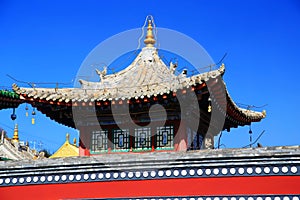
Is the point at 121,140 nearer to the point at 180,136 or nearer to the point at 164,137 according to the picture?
the point at 164,137

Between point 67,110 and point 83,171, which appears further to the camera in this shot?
point 67,110

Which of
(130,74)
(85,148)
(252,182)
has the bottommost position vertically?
(252,182)

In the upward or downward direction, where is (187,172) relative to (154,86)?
downward

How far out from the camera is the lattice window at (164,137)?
48.0 ft

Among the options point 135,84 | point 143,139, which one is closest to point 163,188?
point 143,139

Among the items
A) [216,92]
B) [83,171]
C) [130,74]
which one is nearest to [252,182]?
[216,92]

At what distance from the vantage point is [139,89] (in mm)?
14625

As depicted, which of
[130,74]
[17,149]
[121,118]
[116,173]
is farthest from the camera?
[17,149]

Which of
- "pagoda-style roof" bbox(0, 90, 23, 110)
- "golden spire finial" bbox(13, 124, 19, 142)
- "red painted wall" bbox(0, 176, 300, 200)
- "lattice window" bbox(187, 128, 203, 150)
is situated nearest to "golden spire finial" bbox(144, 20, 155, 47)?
"lattice window" bbox(187, 128, 203, 150)

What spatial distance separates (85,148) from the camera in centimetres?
1530

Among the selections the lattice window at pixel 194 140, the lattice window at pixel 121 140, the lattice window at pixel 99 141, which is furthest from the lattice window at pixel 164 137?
the lattice window at pixel 99 141

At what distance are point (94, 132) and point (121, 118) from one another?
3.36 ft

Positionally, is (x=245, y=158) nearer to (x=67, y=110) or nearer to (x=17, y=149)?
(x=67, y=110)

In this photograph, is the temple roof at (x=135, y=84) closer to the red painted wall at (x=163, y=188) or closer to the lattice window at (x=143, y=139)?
the lattice window at (x=143, y=139)
